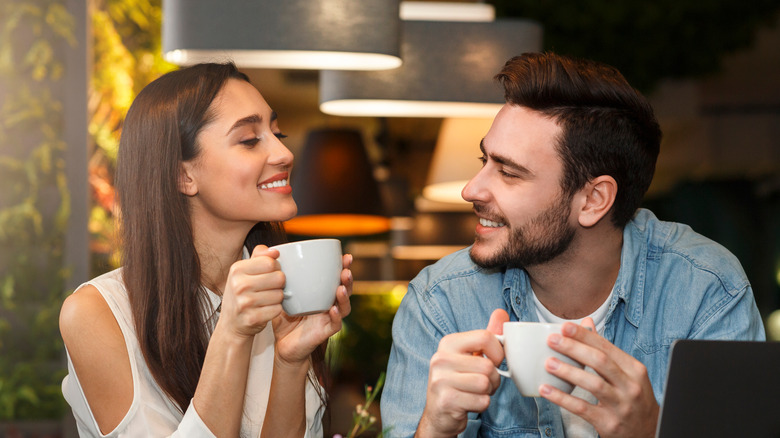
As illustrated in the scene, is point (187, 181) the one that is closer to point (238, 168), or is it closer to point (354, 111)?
point (238, 168)

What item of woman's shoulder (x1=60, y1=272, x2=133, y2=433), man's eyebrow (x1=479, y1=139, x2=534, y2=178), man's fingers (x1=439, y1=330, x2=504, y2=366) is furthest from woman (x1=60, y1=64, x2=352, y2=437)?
man's eyebrow (x1=479, y1=139, x2=534, y2=178)

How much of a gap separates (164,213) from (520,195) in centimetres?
74

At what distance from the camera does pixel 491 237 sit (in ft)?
5.24

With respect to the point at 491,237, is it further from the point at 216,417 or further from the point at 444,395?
the point at 216,417

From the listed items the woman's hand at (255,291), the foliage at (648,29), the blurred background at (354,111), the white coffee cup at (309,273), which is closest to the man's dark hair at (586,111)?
the blurred background at (354,111)

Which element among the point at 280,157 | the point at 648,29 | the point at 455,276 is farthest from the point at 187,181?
the point at 648,29

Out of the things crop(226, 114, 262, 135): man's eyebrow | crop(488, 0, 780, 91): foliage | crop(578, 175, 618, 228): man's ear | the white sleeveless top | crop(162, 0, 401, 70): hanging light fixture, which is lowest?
the white sleeveless top

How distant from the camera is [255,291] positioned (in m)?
1.19

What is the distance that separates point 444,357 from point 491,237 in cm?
54

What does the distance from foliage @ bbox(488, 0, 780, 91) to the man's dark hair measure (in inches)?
134

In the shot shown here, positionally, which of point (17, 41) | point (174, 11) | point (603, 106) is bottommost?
point (603, 106)

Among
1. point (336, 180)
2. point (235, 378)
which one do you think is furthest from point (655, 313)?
point (336, 180)

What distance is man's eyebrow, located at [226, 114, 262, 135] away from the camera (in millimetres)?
1568

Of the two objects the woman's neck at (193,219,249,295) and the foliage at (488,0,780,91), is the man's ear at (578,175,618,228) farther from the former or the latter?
the foliage at (488,0,780,91)
